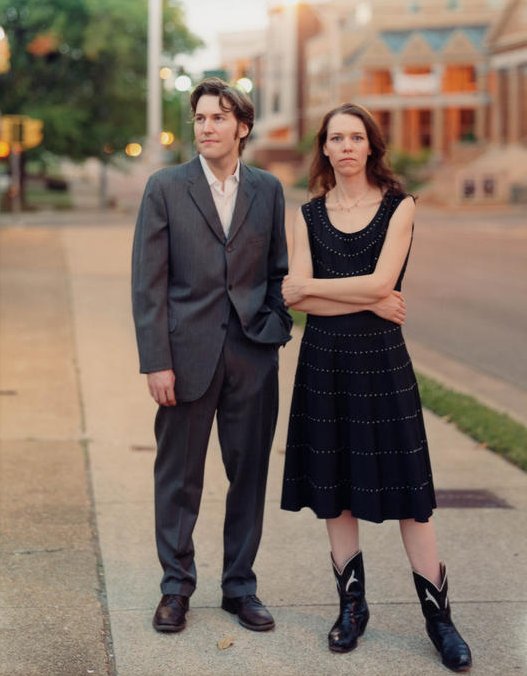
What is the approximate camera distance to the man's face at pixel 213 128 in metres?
4.64

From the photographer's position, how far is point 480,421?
30.3 ft

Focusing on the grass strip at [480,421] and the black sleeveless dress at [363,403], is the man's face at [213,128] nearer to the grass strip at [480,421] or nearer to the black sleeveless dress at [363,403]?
the black sleeveless dress at [363,403]

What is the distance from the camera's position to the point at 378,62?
73.4 m

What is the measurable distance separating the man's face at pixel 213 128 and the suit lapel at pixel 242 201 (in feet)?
0.48

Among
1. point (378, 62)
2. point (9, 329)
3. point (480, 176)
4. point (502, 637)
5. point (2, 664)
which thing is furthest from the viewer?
point (378, 62)

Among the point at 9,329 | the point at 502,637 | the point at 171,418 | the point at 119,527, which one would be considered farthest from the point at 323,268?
the point at 9,329

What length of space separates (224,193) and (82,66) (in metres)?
45.8

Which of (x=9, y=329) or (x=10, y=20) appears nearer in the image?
(x=9, y=329)

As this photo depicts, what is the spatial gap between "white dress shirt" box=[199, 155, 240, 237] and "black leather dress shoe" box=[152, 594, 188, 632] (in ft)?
4.43

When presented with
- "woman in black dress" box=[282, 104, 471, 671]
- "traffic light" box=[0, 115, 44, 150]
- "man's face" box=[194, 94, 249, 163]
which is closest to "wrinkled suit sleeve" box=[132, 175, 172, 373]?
"man's face" box=[194, 94, 249, 163]

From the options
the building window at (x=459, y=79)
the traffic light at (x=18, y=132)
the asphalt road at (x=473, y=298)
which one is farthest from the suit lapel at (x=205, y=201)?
the building window at (x=459, y=79)

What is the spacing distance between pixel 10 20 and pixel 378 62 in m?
29.9

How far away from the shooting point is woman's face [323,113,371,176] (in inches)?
180

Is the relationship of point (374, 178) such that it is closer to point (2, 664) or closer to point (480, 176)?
point (2, 664)
